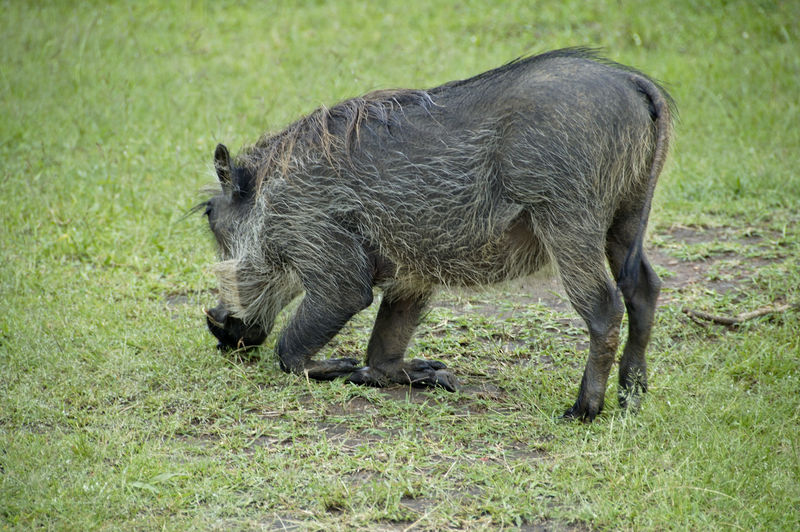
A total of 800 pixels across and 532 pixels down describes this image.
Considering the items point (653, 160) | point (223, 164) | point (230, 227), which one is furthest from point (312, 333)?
point (653, 160)

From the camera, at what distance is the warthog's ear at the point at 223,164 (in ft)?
14.7

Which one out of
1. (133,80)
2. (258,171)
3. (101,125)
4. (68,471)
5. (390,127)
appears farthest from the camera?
(133,80)

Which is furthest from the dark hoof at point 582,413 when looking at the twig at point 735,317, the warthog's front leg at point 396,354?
the twig at point 735,317

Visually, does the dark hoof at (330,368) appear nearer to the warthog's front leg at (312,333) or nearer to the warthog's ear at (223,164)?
the warthog's front leg at (312,333)

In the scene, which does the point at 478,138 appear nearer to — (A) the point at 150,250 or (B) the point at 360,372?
(B) the point at 360,372

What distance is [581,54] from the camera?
4.09 m

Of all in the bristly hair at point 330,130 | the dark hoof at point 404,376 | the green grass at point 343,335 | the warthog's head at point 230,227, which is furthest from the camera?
the warthog's head at point 230,227

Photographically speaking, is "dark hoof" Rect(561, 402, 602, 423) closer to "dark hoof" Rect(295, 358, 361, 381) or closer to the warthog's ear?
"dark hoof" Rect(295, 358, 361, 381)

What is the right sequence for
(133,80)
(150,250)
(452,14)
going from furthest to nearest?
(452,14) < (133,80) < (150,250)

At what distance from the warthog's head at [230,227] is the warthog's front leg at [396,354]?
2.13 feet

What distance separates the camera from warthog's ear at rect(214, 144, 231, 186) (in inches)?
176

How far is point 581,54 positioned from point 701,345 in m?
1.72

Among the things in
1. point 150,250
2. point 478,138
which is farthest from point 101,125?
point 478,138

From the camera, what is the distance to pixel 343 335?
16.7 ft
